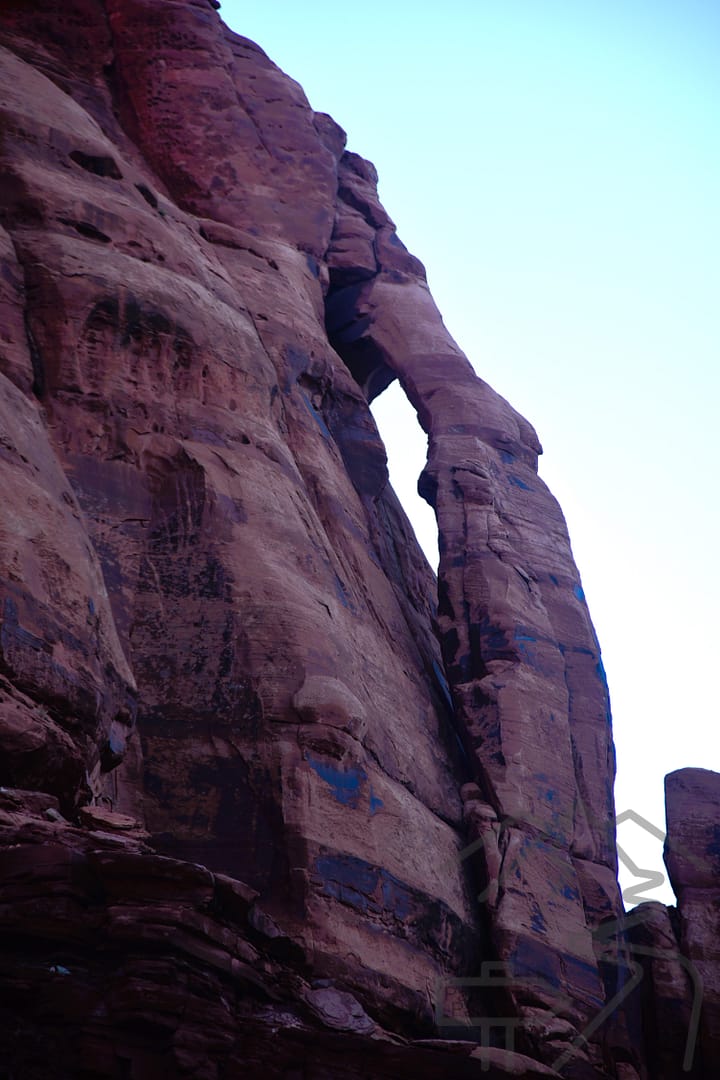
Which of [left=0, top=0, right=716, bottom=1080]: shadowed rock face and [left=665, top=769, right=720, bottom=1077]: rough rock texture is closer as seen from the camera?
[left=0, top=0, right=716, bottom=1080]: shadowed rock face

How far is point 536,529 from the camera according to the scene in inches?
968

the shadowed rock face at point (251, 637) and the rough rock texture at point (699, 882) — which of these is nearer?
the shadowed rock face at point (251, 637)

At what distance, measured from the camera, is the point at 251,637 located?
58.3 ft

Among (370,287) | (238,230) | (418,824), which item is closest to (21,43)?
(238,230)

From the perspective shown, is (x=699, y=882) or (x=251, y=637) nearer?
(x=251, y=637)

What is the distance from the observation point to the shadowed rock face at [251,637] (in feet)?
41.7

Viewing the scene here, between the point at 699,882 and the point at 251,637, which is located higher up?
the point at 251,637

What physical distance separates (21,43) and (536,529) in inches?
434

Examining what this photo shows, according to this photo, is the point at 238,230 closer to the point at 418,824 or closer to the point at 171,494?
the point at 171,494

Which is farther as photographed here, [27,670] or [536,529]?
[536,529]

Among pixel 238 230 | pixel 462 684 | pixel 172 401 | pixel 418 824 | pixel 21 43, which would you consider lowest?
pixel 418 824

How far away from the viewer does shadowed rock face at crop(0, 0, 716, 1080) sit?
12.7 metres

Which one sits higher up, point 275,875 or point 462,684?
point 462,684

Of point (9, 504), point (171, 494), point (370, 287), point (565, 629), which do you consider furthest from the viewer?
point (370, 287)
